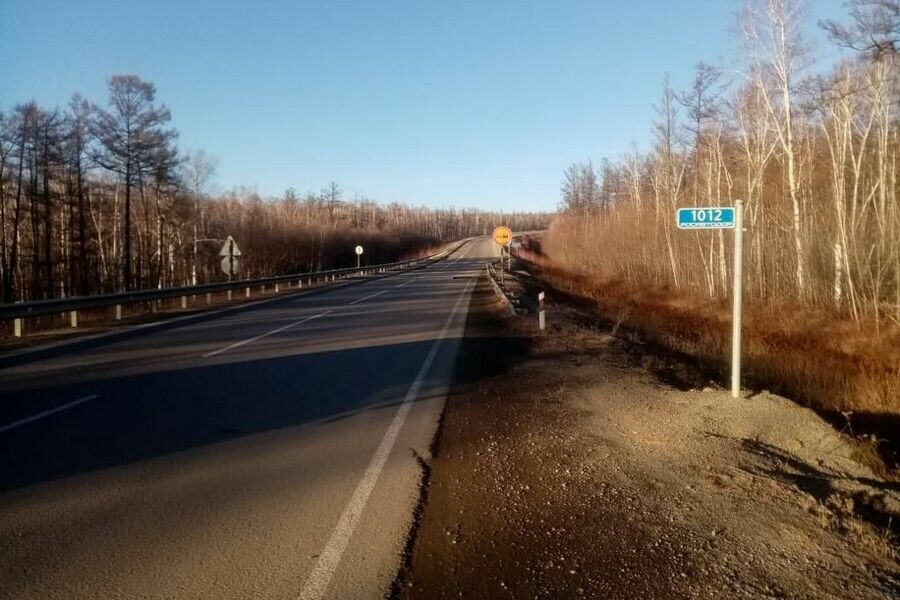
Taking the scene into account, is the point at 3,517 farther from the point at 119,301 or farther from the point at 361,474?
the point at 119,301

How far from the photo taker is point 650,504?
18.4 feet

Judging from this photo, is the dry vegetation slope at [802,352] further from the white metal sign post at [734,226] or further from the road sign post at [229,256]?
the road sign post at [229,256]

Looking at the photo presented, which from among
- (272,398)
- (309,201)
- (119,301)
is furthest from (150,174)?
(309,201)

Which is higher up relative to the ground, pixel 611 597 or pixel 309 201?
pixel 309 201

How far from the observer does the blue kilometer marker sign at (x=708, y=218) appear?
30.3 feet

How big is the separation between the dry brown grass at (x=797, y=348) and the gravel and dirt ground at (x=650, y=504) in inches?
194

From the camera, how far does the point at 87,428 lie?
26.5ft

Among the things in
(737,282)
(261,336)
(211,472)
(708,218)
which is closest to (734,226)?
(708,218)

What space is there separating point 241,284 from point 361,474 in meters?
28.8

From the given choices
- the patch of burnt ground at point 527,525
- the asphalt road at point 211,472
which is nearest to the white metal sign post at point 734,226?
the patch of burnt ground at point 527,525

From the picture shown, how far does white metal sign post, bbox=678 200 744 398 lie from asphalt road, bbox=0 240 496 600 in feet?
13.4

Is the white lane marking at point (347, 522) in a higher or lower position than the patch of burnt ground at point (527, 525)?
higher

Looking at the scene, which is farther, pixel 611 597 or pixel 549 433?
pixel 549 433

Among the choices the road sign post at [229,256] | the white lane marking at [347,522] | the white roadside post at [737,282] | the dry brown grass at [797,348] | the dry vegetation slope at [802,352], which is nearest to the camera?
the white lane marking at [347,522]
